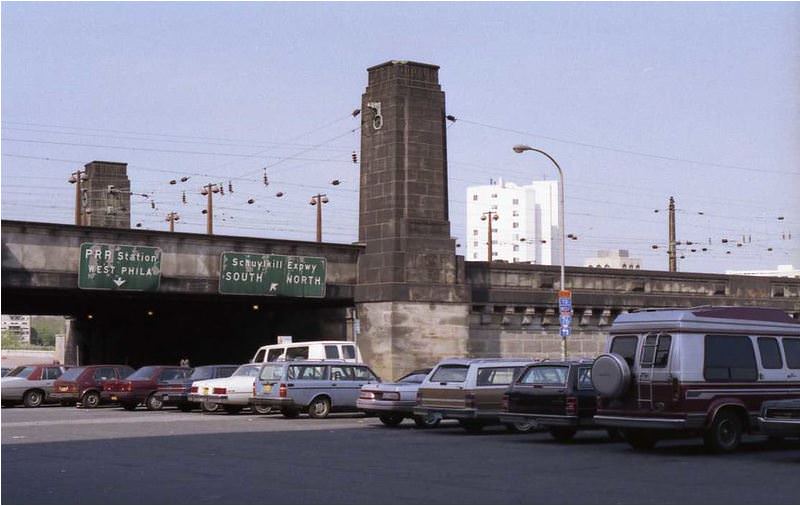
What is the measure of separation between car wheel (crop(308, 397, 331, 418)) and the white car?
2.16 meters

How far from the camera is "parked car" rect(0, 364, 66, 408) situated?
4141 cm

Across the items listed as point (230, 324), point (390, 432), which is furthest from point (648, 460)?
point (230, 324)

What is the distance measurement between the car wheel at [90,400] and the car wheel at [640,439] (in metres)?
22.6

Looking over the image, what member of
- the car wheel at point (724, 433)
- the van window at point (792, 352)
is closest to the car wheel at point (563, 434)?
the car wheel at point (724, 433)

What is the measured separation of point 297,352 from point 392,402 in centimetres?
928

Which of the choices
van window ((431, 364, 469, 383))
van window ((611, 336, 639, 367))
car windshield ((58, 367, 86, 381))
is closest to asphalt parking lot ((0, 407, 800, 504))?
van window ((431, 364, 469, 383))

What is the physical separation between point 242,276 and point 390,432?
17555 mm

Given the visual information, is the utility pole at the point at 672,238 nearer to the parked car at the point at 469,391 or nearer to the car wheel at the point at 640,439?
the parked car at the point at 469,391

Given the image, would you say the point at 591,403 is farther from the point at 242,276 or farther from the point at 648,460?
the point at 242,276

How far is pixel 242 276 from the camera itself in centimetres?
4281

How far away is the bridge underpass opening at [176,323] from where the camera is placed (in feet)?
151

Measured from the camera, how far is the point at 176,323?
5709 cm

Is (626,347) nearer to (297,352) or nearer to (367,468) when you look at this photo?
(367,468)

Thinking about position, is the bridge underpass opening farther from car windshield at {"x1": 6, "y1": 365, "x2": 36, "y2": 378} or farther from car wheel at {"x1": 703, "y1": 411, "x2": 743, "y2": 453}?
car wheel at {"x1": 703, "y1": 411, "x2": 743, "y2": 453}
